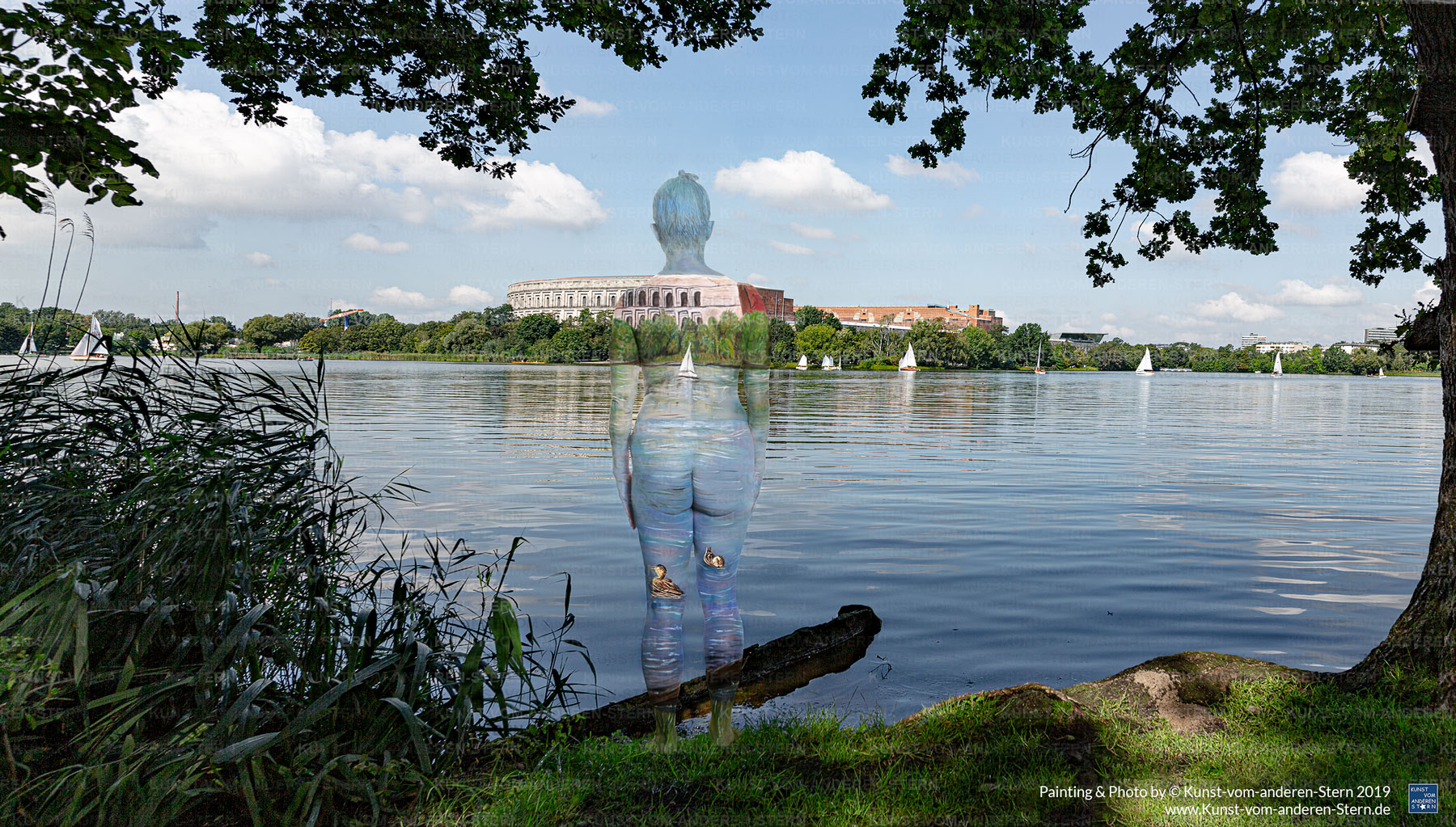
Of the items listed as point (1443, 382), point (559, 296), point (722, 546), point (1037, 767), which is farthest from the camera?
point (559, 296)

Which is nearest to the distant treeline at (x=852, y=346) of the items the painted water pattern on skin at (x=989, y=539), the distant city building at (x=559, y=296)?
the distant city building at (x=559, y=296)

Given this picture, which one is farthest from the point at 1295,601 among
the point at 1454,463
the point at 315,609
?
the point at 315,609

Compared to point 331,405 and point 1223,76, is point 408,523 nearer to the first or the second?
point 1223,76

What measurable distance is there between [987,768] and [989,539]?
284 inches

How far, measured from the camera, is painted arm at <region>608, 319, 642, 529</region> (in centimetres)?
390

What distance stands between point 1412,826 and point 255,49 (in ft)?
32.3

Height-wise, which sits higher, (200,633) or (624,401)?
(624,401)

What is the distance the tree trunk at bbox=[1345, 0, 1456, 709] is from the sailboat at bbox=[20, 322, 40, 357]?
8242mm

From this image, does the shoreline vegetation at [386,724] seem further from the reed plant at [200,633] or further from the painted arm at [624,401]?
the painted arm at [624,401]

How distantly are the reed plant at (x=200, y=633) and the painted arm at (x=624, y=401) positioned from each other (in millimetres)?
823

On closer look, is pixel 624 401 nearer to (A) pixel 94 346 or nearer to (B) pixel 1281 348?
(A) pixel 94 346

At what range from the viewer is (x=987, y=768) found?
3.71 meters

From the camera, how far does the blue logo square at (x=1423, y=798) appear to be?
3.30m

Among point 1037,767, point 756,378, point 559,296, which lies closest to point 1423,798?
point 1037,767
